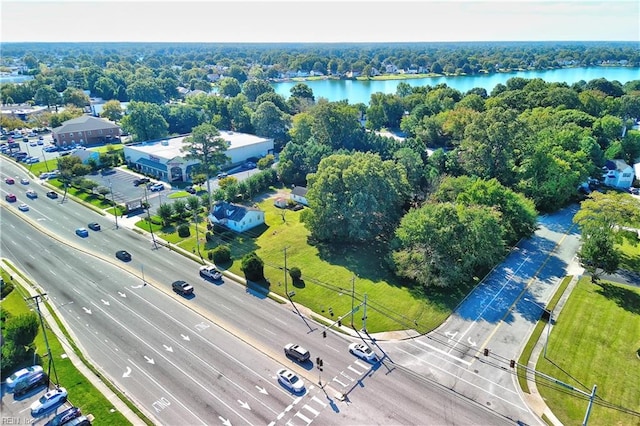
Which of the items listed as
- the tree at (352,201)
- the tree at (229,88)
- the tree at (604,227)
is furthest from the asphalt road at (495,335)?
the tree at (229,88)

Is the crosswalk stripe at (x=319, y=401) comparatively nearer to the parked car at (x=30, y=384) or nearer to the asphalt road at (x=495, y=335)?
the asphalt road at (x=495, y=335)

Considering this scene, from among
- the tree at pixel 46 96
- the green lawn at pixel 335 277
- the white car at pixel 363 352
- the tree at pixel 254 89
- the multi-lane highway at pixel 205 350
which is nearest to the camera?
the multi-lane highway at pixel 205 350

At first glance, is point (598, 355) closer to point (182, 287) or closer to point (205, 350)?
point (205, 350)

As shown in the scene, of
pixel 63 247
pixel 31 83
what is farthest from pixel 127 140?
pixel 31 83

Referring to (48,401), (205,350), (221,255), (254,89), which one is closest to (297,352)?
(205,350)

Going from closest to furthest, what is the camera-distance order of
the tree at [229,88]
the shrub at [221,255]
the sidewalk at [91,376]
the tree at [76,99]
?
the sidewalk at [91,376] < the shrub at [221,255] < the tree at [76,99] < the tree at [229,88]

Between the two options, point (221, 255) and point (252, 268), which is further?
point (221, 255)

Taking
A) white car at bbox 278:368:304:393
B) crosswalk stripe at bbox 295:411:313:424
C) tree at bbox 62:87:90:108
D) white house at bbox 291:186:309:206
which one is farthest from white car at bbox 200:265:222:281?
tree at bbox 62:87:90:108

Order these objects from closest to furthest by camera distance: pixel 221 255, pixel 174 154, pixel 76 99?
pixel 221 255 < pixel 174 154 < pixel 76 99
